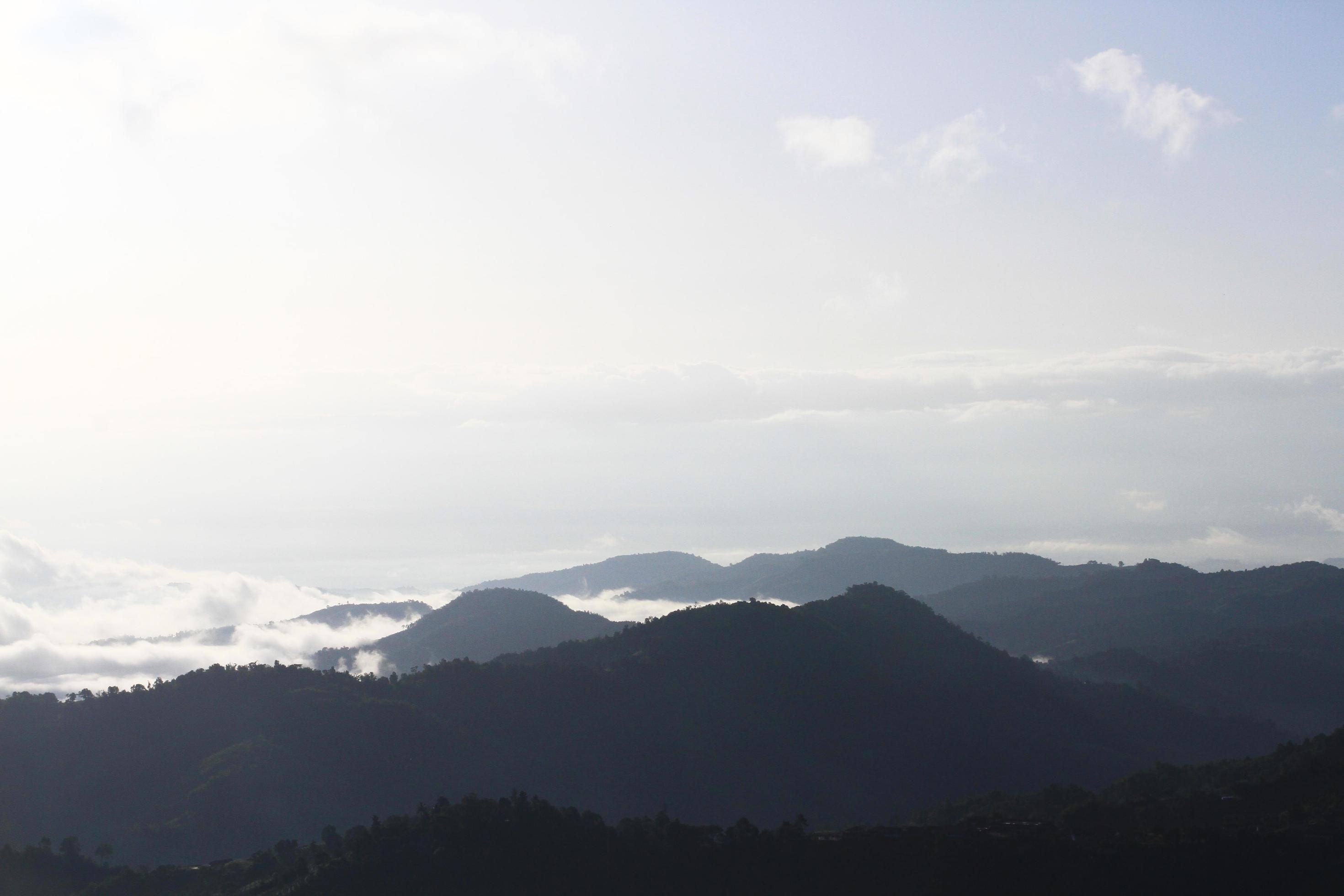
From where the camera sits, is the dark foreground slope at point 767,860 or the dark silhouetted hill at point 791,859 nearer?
the dark foreground slope at point 767,860

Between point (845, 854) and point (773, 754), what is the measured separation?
101m

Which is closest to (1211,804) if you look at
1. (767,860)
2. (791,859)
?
(791,859)

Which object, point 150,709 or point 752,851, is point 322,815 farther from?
point 752,851

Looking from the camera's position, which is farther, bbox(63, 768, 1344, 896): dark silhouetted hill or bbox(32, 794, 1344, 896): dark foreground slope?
bbox(63, 768, 1344, 896): dark silhouetted hill

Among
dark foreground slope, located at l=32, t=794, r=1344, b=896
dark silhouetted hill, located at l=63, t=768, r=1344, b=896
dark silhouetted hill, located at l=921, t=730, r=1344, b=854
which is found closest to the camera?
dark foreground slope, located at l=32, t=794, r=1344, b=896

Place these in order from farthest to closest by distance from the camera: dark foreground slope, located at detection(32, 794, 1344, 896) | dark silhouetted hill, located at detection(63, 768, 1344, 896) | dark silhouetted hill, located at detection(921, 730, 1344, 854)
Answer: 1. dark silhouetted hill, located at detection(921, 730, 1344, 854)
2. dark silhouetted hill, located at detection(63, 768, 1344, 896)
3. dark foreground slope, located at detection(32, 794, 1344, 896)

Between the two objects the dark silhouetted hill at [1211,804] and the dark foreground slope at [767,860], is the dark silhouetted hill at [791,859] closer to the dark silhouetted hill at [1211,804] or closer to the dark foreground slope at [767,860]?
the dark foreground slope at [767,860]

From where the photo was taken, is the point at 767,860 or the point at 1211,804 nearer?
the point at 767,860

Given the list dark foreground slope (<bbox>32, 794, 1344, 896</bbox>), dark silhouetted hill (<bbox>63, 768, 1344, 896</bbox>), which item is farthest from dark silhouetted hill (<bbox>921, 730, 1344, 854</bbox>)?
dark foreground slope (<bbox>32, 794, 1344, 896</bbox>)

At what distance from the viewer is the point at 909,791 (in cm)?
19138

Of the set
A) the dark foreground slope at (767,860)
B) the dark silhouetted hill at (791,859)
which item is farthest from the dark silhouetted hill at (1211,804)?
the dark foreground slope at (767,860)

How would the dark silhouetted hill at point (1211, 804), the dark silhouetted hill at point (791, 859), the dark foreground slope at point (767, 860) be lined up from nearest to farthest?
the dark foreground slope at point (767, 860) → the dark silhouetted hill at point (791, 859) → the dark silhouetted hill at point (1211, 804)

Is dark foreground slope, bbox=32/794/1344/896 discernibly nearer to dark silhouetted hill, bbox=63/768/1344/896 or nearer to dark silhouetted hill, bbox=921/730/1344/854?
dark silhouetted hill, bbox=63/768/1344/896

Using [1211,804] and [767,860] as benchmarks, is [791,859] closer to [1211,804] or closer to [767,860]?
[767,860]
